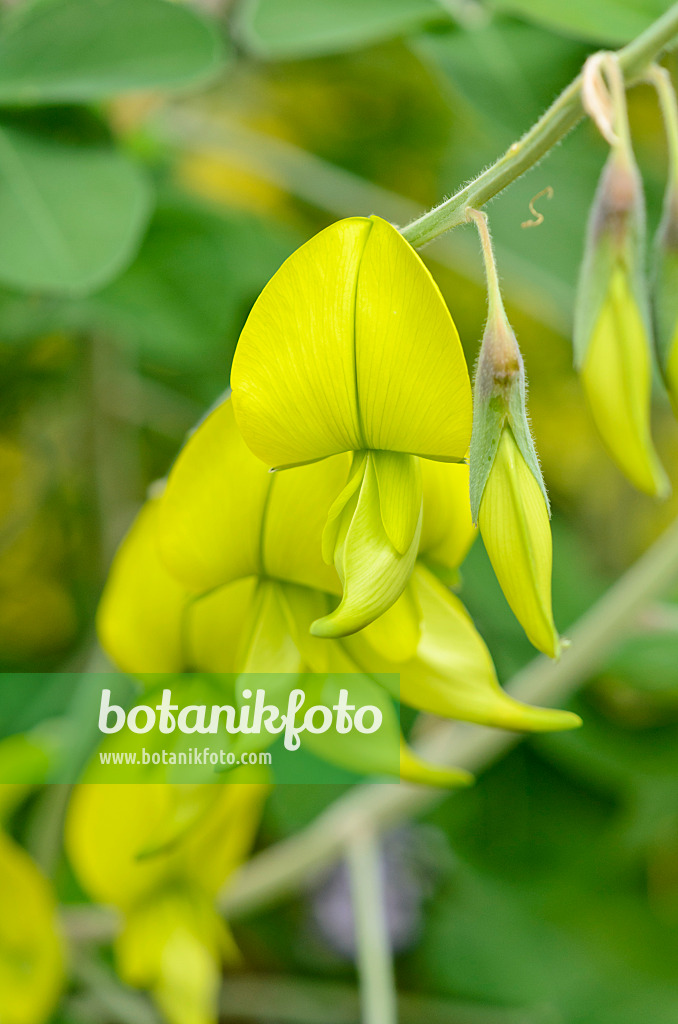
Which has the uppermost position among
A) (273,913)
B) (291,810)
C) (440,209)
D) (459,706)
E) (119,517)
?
(440,209)

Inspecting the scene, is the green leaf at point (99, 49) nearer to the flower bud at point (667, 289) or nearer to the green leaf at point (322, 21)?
the green leaf at point (322, 21)

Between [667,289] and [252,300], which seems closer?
[667,289]

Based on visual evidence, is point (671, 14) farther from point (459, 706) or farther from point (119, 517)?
point (119, 517)

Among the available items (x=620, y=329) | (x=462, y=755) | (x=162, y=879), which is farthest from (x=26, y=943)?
(x=620, y=329)

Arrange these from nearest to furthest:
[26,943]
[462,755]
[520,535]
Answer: [520,535], [26,943], [462,755]

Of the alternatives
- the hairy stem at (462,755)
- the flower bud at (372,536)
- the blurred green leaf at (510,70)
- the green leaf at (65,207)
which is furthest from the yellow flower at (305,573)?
the blurred green leaf at (510,70)

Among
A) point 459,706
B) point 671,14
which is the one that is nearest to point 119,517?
point 459,706

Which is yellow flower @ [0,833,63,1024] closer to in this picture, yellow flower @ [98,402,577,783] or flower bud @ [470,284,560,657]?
yellow flower @ [98,402,577,783]

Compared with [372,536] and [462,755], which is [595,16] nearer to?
[372,536]
